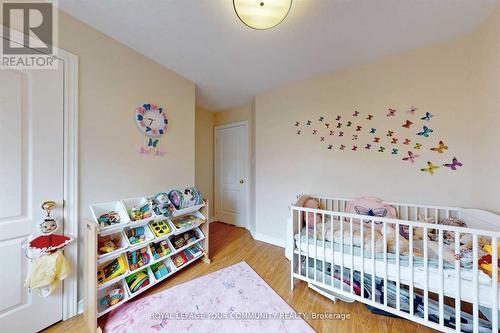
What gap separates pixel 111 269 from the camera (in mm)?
1475

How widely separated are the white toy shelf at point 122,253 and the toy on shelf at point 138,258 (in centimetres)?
2

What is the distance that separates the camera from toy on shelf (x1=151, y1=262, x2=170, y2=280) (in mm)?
1732

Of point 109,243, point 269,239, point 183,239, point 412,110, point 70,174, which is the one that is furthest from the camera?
point 269,239

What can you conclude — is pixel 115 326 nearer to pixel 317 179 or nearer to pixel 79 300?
pixel 79 300

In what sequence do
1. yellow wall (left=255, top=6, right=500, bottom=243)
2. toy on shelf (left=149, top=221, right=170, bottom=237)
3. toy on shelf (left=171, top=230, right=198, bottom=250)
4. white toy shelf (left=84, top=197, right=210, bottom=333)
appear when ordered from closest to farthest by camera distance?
white toy shelf (left=84, top=197, right=210, bottom=333) < yellow wall (left=255, top=6, right=500, bottom=243) < toy on shelf (left=149, top=221, right=170, bottom=237) < toy on shelf (left=171, top=230, right=198, bottom=250)

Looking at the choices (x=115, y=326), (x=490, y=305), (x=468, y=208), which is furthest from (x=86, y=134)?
(x=468, y=208)

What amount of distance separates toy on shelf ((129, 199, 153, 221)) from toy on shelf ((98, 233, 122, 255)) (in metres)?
0.20

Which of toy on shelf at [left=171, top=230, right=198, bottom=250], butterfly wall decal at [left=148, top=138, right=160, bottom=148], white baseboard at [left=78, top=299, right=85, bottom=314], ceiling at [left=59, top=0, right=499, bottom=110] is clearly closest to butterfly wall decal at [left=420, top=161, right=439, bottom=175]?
ceiling at [left=59, top=0, right=499, bottom=110]

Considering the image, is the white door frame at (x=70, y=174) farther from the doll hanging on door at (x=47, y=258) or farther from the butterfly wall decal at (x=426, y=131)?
the butterfly wall decal at (x=426, y=131)

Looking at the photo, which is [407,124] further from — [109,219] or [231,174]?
[109,219]

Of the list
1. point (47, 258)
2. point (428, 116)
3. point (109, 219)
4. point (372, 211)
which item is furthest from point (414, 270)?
point (47, 258)

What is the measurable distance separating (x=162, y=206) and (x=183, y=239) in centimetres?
54

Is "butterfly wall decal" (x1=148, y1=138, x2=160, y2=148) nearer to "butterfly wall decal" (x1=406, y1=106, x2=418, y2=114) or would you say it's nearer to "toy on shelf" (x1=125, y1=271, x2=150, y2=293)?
"toy on shelf" (x1=125, y1=271, x2=150, y2=293)

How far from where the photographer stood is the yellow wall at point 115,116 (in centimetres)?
147
